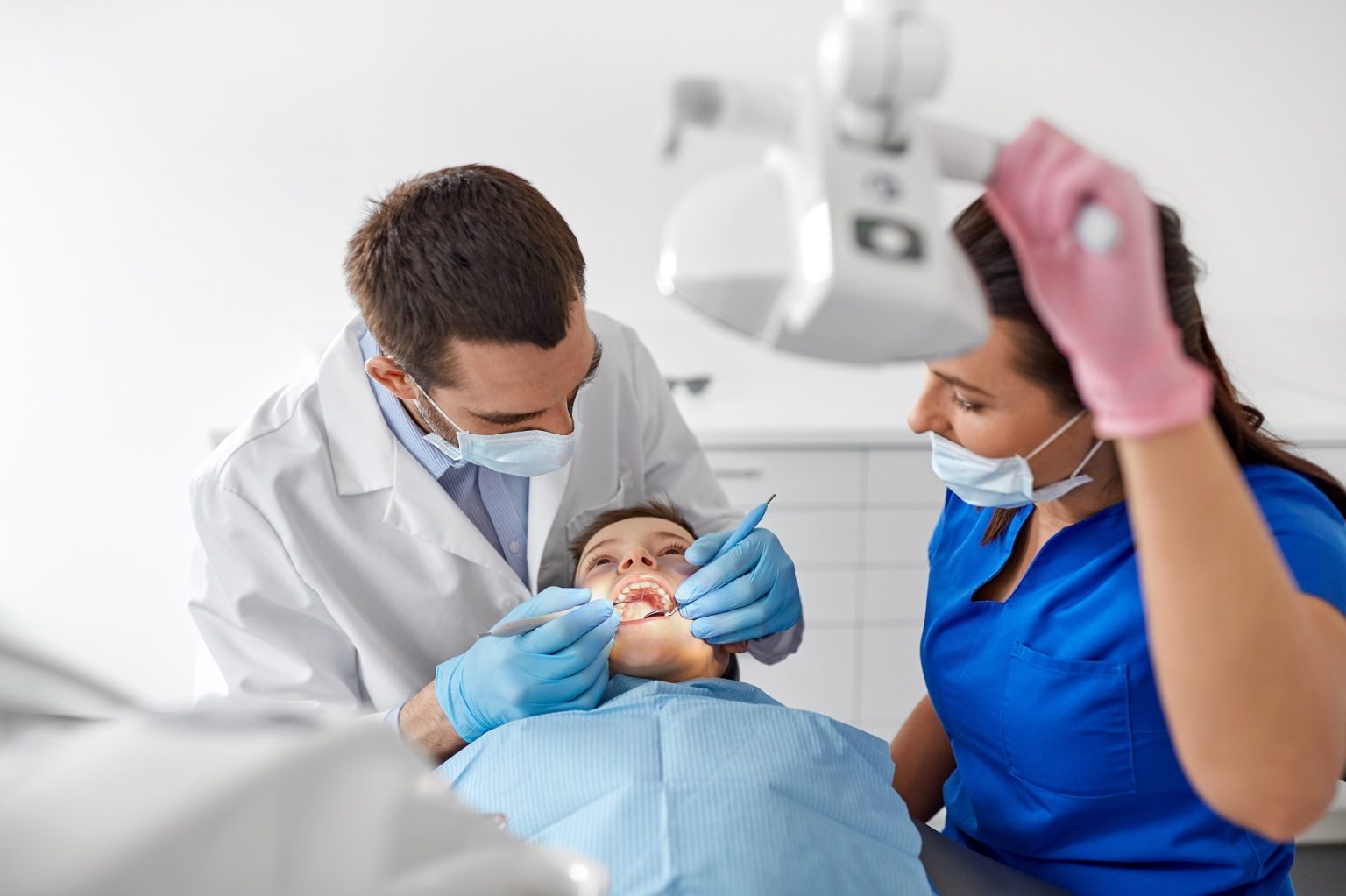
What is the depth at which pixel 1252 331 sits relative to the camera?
3.17 metres

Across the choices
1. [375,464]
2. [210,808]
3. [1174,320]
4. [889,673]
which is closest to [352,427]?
[375,464]

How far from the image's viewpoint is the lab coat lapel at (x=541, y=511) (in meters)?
1.81

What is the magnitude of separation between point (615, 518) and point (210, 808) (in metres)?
1.45

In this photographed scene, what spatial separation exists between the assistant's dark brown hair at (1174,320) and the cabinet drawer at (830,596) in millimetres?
1433

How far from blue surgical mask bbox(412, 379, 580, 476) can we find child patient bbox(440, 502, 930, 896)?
366 mm

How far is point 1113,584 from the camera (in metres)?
1.31

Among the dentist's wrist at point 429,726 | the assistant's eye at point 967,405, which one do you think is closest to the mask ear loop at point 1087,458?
the assistant's eye at point 967,405

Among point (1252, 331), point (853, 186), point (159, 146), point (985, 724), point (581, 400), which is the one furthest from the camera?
point (1252, 331)

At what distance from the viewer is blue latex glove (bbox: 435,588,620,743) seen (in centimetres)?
148

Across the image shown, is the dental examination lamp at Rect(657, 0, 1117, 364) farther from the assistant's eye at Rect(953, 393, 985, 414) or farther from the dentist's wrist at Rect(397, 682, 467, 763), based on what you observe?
the dentist's wrist at Rect(397, 682, 467, 763)

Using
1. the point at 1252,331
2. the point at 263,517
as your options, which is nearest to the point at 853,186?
the point at 263,517

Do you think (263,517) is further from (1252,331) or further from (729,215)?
(1252,331)

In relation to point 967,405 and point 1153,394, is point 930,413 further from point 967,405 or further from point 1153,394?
point 1153,394

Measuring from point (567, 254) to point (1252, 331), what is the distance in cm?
245
